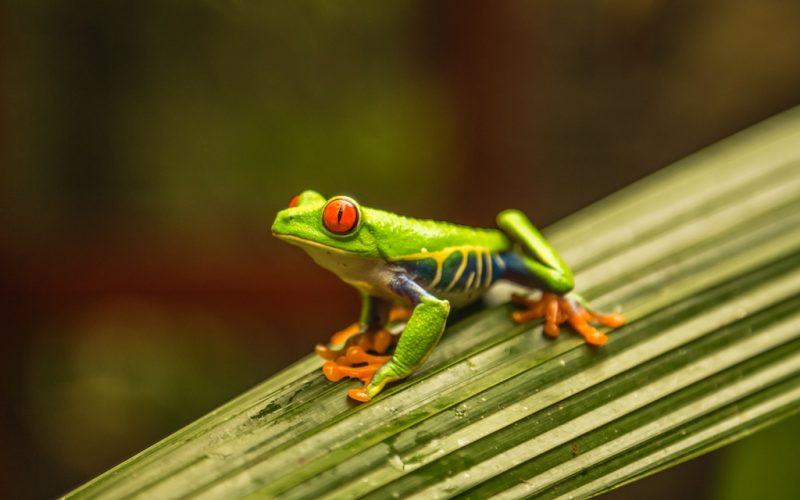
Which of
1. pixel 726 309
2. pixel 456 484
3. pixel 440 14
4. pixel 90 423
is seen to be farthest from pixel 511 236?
pixel 90 423

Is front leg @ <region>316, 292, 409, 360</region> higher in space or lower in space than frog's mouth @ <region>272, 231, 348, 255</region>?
lower

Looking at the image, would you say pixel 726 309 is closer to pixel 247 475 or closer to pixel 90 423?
pixel 247 475

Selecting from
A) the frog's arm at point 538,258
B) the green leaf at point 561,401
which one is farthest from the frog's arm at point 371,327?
the frog's arm at point 538,258

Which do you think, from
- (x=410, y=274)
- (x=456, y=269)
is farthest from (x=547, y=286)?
(x=410, y=274)

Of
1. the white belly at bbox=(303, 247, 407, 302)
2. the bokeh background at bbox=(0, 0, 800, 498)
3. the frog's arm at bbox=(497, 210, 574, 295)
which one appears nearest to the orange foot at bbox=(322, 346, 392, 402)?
the white belly at bbox=(303, 247, 407, 302)

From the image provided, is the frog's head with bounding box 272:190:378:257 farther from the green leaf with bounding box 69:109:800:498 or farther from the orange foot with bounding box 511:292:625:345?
the orange foot with bounding box 511:292:625:345

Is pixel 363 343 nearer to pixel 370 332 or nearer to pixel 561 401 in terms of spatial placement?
pixel 370 332
